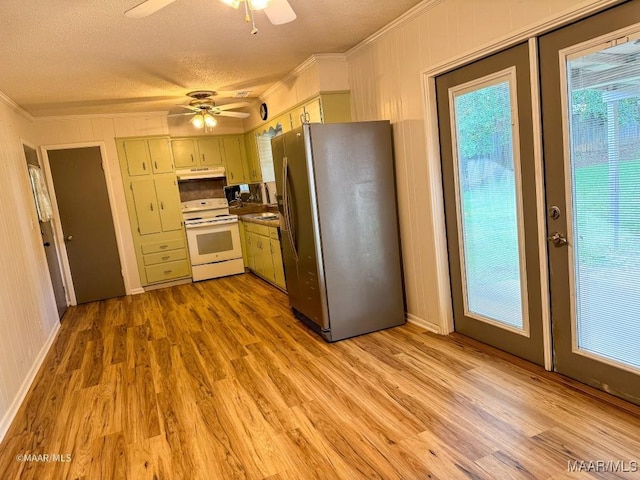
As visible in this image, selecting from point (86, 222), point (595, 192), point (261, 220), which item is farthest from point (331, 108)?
point (86, 222)

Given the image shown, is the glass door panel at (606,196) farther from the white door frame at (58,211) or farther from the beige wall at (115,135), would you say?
the white door frame at (58,211)

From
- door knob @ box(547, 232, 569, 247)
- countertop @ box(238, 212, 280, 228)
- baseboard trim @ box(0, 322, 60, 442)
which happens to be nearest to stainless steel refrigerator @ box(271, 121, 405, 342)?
countertop @ box(238, 212, 280, 228)

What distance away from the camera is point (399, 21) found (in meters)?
3.09

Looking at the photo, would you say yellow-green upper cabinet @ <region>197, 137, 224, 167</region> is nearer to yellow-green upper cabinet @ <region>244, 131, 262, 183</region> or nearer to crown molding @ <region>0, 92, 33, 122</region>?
yellow-green upper cabinet @ <region>244, 131, 262, 183</region>

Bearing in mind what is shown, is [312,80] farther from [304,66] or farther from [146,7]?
[146,7]

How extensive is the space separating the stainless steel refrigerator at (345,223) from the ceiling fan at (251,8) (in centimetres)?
→ 101

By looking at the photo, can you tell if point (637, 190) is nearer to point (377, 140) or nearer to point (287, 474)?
point (377, 140)

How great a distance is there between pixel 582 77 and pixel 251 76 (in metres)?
3.19

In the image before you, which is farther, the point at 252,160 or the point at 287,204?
the point at 252,160

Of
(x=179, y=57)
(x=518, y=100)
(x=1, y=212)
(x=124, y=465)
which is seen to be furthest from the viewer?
(x=179, y=57)

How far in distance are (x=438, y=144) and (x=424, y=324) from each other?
1463 mm

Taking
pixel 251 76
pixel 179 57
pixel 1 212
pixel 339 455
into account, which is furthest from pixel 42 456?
pixel 251 76

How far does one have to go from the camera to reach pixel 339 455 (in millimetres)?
1956

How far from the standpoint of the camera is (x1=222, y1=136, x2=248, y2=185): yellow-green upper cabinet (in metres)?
6.46
